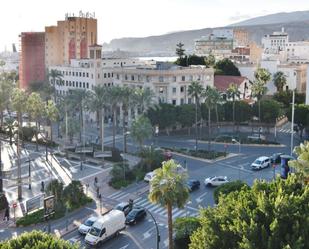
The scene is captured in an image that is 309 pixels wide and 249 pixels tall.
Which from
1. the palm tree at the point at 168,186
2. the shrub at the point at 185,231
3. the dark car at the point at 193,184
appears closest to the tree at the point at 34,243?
the palm tree at the point at 168,186

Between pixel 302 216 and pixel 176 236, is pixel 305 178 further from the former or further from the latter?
pixel 176 236

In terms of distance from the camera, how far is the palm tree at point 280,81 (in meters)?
126

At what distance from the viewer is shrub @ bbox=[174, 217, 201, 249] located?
4209 centimetres

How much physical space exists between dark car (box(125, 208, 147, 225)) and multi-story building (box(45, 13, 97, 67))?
105692 mm

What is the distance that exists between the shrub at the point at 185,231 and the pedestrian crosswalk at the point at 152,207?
8.35m

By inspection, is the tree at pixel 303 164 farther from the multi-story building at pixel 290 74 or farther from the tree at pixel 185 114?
the multi-story building at pixel 290 74

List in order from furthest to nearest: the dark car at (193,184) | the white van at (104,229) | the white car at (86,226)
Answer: the dark car at (193,184), the white car at (86,226), the white van at (104,229)

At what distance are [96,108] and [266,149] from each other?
99.7 ft

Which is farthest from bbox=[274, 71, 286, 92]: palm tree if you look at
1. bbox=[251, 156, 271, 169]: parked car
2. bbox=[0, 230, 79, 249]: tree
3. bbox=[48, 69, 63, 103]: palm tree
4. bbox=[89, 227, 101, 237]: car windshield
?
bbox=[0, 230, 79, 249]: tree

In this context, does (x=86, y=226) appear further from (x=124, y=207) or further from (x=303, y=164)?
(x=303, y=164)

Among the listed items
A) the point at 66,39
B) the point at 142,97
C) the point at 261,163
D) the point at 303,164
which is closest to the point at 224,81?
the point at 142,97

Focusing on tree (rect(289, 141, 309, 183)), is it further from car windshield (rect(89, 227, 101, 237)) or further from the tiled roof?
the tiled roof

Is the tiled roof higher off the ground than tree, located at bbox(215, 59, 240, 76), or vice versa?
tree, located at bbox(215, 59, 240, 76)

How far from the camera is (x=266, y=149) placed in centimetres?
8300
